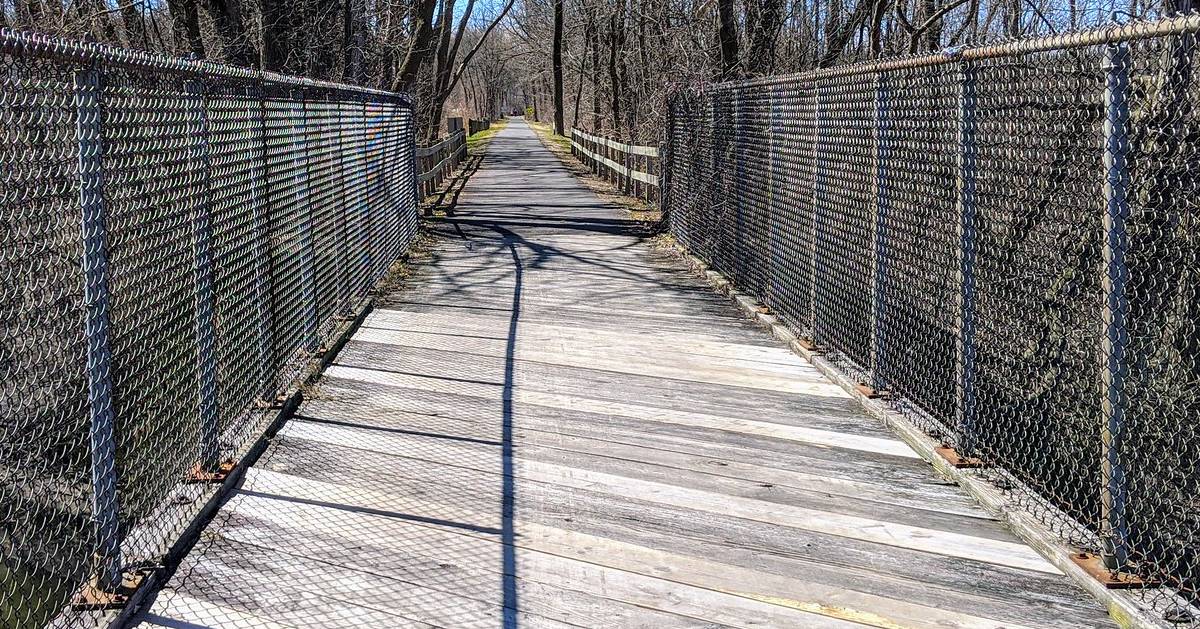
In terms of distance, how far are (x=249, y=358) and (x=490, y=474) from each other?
4.95ft

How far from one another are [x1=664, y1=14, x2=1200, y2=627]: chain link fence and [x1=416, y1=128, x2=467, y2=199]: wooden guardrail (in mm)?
10454

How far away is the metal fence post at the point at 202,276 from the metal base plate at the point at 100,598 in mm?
1140

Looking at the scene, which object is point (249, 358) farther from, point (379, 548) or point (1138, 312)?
point (1138, 312)

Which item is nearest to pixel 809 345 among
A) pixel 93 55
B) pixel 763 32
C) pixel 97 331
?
pixel 97 331

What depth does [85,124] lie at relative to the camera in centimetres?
362

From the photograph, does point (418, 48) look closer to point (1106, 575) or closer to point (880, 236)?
point (880, 236)

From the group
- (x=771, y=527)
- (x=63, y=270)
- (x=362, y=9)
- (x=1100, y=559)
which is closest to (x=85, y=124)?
(x=63, y=270)

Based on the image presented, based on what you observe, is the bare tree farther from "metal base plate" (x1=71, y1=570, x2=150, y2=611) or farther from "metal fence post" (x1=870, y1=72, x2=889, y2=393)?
"metal base plate" (x1=71, y1=570, x2=150, y2=611)

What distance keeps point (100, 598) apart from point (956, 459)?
369cm

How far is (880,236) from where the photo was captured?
248 inches

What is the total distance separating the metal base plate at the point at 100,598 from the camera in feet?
11.7

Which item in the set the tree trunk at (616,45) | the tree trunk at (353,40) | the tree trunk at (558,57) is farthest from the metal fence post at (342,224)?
the tree trunk at (558,57)

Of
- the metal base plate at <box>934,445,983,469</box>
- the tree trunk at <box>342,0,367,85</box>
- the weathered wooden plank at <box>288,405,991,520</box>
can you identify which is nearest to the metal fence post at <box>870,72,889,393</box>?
the metal base plate at <box>934,445,983,469</box>

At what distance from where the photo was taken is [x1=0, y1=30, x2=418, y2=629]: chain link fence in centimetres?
351
